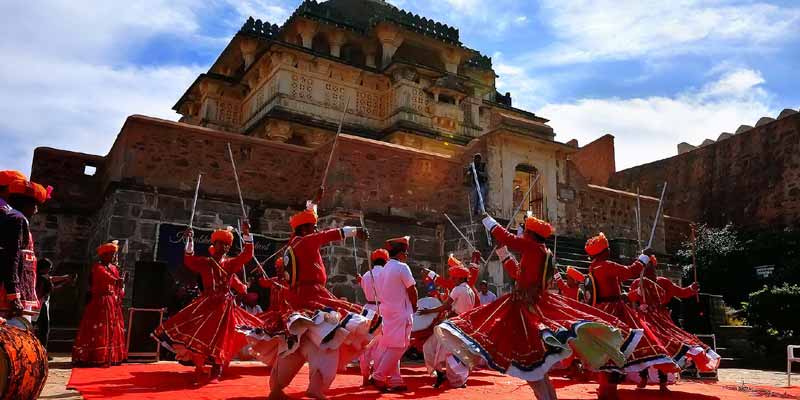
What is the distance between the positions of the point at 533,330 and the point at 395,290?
2.24 m

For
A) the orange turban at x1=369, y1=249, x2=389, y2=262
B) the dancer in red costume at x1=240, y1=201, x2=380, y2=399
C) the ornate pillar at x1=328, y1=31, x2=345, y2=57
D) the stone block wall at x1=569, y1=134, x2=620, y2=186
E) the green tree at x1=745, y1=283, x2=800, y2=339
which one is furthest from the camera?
the stone block wall at x1=569, y1=134, x2=620, y2=186

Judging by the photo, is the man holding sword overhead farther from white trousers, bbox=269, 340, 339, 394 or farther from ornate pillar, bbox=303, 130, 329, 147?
white trousers, bbox=269, 340, 339, 394

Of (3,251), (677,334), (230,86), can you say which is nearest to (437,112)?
(230,86)

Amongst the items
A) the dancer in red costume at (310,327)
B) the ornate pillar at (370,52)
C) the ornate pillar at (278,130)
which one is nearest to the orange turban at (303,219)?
the dancer in red costume at (310,327)

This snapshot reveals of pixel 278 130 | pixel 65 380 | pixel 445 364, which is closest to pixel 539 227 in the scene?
pixel 445 364

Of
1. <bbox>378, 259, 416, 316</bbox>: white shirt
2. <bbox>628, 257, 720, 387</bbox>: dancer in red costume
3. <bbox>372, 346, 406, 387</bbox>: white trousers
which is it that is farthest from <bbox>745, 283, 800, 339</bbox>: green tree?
<bbox>372, 346, 406, 387</bbox>: white trousers

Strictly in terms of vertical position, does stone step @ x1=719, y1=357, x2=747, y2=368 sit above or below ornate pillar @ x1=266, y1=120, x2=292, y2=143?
below

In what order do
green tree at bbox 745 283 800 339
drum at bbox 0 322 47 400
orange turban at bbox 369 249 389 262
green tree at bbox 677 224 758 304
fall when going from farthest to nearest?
1. green tree at bbox 677 224 758 304
2. green tree at bbox 745 283 800 339
3. orange turban at bbox 369 249 389 262
4. drum at bbox 0 322 47 400

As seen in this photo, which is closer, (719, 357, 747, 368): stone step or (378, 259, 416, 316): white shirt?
(378, 259, 416, 316): white shirt

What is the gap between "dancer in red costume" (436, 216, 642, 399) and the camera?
4445mm

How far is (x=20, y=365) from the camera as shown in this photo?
3.40 m

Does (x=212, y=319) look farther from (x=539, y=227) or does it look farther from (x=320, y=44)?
(x=320, y=44)

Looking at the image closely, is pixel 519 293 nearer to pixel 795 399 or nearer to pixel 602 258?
pixel 602 258

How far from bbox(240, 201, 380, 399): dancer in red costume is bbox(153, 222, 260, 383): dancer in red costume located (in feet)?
3.82
